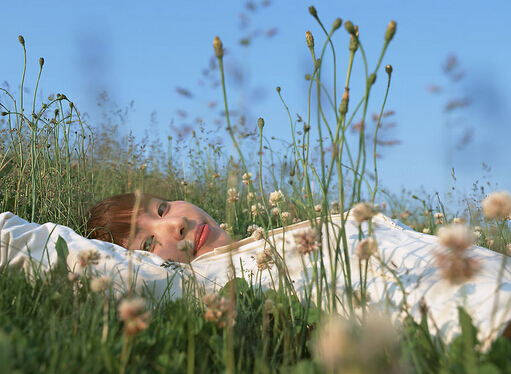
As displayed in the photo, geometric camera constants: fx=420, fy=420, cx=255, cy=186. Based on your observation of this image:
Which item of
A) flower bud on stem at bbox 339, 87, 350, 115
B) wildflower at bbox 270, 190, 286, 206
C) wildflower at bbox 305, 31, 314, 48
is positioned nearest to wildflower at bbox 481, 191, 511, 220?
flower bud on stem at bbox 339, 87, 350, 115

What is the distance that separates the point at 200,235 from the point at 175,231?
0.22 meters

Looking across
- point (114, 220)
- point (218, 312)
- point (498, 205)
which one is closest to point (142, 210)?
point (114, 220)

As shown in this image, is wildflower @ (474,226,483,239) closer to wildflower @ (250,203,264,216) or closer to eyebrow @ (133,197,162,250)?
wildflower @ (250,203,264,216)

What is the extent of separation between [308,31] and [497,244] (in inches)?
104

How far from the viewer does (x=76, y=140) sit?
3.03m

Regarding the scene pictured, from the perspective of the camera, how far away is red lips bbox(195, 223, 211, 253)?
2.69m

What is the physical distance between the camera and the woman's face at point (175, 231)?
2521 mm

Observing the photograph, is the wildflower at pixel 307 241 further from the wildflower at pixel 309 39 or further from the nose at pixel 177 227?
the nose at pixel 177 227

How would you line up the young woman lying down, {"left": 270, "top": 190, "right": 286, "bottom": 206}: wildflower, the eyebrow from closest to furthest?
the young woman lying down < {"left": 270, "top": 190, "right": 286, "bottom": 206}: wildflower < the eyebrow

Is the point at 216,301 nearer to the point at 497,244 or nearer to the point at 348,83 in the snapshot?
the point at 348,83

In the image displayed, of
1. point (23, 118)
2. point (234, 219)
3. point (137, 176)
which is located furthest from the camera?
point (137, 176)

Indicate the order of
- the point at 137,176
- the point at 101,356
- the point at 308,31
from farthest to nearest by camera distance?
the point at 137,176 < the point at 308,31 < the point at 101,356

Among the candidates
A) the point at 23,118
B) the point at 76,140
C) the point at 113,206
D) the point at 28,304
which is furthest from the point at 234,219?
the point at 28,304

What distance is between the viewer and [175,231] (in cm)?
254
